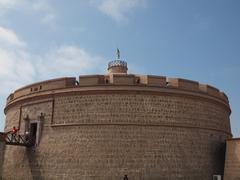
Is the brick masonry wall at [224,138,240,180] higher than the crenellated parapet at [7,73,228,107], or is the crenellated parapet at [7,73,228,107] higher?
the crenellated parapet at [7,73,228,107]

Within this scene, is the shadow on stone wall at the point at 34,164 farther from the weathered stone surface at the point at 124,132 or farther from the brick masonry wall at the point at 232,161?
the brick masonry wall at the point at 232,161

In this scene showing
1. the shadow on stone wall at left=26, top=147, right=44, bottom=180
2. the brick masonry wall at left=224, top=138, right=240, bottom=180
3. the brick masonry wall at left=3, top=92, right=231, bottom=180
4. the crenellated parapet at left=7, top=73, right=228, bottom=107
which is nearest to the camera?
the brick masonry wall at left=3, top=92, right=231, bottom=180

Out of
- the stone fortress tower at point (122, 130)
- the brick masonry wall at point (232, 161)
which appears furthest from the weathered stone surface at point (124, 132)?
the brick masonry wall at point (232, 161)

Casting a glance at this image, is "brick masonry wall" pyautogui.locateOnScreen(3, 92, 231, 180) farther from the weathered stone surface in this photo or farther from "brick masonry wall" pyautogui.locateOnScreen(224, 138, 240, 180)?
"brick masonry wall" pyautogui.locateOnScreen(224, 138, 240, 180)

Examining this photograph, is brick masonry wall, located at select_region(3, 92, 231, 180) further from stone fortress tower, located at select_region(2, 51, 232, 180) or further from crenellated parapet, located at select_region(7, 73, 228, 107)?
crenellated parapet, located at select_region(7, 73, 228, 107)

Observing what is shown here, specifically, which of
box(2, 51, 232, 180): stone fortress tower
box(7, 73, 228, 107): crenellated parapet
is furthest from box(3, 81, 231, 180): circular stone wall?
box(7, 73, 228, 107): crenellated parapet

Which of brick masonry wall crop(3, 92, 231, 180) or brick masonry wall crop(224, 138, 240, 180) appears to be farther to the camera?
brick masonry wall crop(224, 138, 240, 180)

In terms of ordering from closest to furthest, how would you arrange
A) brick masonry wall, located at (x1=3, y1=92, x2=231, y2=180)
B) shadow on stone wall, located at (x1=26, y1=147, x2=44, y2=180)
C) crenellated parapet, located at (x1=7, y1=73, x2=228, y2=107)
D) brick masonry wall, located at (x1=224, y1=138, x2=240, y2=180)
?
brick masonry wall, located at (x1=3, y1=92, x2=231, y2=180)
crenellated parapet, located at (x1=7, y1=73, x2=228, y2=107)
brick masonry wall, located at (x1=224, y1=138, x2=240, y2=180)
shadow on stone wall, located at (x1=26, y1=147, x2=44, y2=180)

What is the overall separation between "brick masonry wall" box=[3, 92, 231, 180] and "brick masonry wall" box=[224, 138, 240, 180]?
2.23ft

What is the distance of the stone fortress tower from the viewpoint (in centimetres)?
1712

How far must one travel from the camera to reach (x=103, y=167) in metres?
17.0

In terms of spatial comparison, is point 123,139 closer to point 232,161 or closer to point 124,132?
point 124,132

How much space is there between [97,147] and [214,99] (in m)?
6.94

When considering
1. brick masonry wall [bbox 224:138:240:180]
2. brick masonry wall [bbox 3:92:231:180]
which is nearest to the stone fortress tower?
brick masonry wall [bbox 3:92:231:180]
